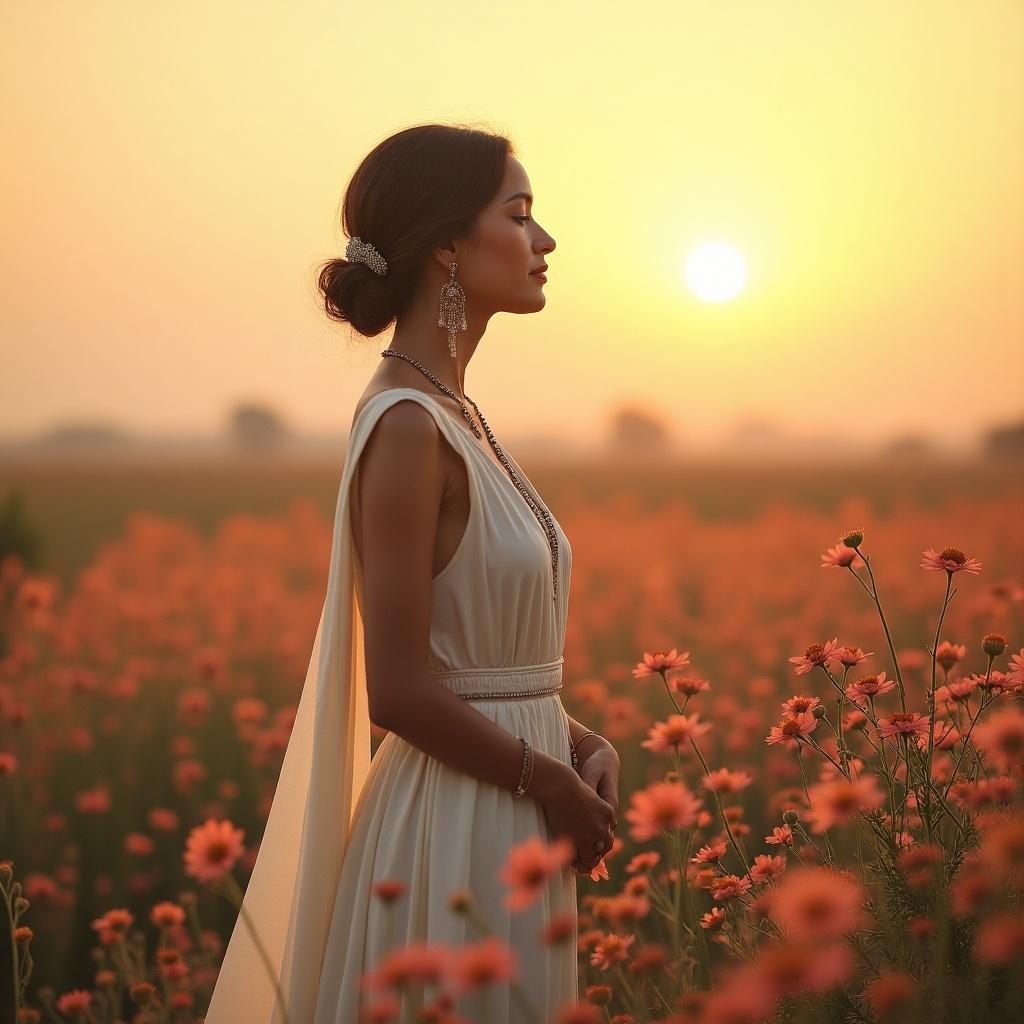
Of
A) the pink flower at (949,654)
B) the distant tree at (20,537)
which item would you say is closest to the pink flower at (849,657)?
the pink flower at (949,654)

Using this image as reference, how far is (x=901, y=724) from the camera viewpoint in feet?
4.93

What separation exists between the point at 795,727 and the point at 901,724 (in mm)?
135

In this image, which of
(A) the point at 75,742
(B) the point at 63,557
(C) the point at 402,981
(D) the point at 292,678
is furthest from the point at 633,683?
(B) the point at 63,557

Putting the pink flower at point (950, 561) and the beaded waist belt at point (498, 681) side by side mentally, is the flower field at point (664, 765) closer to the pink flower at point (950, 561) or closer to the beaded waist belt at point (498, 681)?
the pink flower at point (950, 561)

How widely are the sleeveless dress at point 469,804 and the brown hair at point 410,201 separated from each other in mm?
278

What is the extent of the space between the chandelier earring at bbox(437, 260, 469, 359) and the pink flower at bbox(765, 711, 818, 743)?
73cm

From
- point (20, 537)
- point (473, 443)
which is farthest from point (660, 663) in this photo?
point (20, 537)

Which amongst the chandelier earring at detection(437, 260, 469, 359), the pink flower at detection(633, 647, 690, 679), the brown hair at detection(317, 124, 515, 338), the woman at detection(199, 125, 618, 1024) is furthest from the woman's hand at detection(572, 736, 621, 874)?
the brown hair at detection(317, 124, 515, 338)

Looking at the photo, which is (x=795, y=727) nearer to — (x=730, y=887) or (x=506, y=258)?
(x=730, y=887)

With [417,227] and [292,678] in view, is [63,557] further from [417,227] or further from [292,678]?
[417,227]

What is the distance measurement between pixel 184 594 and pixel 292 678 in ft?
2.46

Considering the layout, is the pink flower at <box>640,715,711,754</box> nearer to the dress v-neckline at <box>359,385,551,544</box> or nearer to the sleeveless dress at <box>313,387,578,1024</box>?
the sleeveless dress at <box>313,387,578,1024</box>

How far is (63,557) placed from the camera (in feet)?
22.0

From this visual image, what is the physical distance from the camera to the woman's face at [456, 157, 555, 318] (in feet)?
5.60
